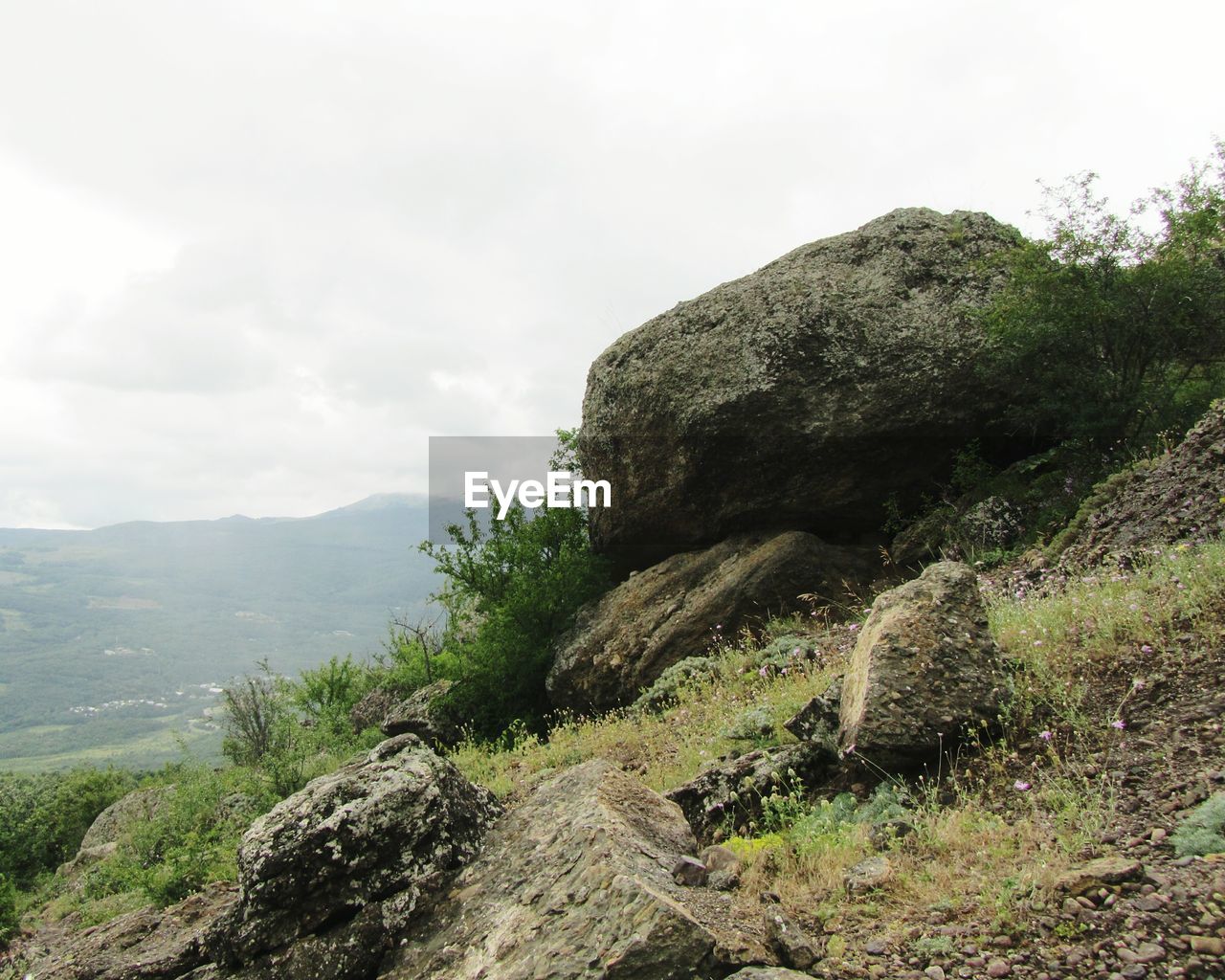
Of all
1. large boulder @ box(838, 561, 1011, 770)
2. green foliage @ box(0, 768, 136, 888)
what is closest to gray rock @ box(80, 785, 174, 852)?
green foliage @ box(0, 768, 136, 888)

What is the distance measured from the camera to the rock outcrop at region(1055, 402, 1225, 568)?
888 centimetres

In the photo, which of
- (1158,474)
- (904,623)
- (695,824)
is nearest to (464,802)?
(695,824)

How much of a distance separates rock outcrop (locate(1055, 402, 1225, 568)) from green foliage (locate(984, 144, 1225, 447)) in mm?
2506

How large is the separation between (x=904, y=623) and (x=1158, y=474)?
21.2 ft

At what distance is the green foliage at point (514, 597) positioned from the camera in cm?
1903

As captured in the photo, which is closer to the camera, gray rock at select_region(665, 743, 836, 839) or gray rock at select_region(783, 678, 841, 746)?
gray rock at select_region(665, 743, 836, 839)

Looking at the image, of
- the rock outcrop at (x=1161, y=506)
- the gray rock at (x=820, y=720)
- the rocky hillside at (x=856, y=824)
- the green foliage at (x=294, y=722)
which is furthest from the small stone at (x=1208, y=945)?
the green foliage at (x=294, y=722)

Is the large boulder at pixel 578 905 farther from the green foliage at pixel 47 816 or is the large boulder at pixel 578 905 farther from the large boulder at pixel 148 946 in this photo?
the green foliage at pixel 47 816

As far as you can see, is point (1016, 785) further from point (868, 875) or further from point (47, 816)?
point (47, 816)

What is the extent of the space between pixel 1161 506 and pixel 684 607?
9.18m

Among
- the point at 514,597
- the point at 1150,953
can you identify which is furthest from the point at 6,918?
the point at 1150,953

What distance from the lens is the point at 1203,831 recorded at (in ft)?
13.0

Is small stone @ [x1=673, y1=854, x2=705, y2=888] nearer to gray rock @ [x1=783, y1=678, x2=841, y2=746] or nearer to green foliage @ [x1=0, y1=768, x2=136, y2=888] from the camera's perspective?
gray rock @ [x1=783, y1=678, x2=841, y2=746]

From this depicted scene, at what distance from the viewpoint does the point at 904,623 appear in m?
6.43
